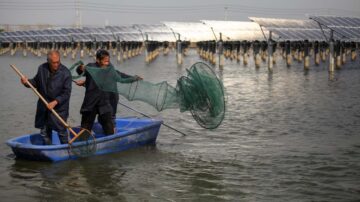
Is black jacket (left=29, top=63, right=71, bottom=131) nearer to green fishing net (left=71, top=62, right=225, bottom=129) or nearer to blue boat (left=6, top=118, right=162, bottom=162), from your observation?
blue boat (left=6, top=118, right=162, bottom=162)

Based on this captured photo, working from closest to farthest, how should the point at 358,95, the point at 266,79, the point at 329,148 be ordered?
the point at 329,148 → the point at 358,95 → the point at 266,79

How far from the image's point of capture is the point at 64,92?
30.9ft

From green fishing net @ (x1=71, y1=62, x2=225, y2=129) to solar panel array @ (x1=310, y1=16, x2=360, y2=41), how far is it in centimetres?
2080

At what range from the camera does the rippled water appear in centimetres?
795

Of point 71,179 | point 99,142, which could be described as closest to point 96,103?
point 99,142

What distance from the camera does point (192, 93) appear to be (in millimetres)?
10906

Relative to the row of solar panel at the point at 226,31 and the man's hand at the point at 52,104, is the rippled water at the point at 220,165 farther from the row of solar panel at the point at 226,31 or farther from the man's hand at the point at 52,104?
the row of solar panel at the point at 226,31

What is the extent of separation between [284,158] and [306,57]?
23.1 m

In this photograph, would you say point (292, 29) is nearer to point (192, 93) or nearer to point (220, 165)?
point (192, 93)

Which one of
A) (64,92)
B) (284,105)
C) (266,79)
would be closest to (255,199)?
(64,92)

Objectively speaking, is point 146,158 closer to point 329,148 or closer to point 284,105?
point 329,148

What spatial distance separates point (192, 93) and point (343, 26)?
24650 millimetres

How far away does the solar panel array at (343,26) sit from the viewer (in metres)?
31.7

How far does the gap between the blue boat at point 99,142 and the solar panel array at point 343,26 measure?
21.1 metres
